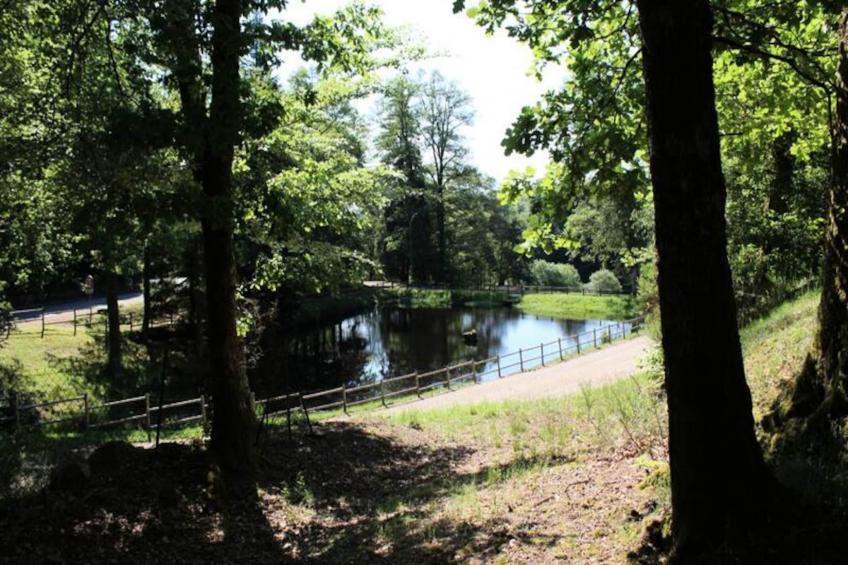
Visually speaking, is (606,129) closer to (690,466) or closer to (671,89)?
(671,89)

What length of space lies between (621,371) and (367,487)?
13605 millimetres

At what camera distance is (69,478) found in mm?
→ 7312

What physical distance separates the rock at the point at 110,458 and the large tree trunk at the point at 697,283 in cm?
696

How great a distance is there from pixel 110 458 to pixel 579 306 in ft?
155

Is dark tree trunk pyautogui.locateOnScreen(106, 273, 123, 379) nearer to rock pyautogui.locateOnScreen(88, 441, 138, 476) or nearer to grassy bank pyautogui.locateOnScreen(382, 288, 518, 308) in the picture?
rock pyautogui.locateOnScreen(88, 441, 138, 476)

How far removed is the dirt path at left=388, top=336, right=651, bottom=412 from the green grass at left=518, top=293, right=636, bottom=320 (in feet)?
74.8

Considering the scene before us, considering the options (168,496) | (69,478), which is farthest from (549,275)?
(69,478)

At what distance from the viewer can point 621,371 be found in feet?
68.3

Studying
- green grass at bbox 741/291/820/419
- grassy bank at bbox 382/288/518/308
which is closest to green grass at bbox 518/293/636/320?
grassy bank at bbox 382/288/518/308

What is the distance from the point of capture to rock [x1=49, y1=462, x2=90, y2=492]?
721 centimetres

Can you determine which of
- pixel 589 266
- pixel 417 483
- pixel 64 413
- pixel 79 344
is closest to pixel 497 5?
pixel 417 483

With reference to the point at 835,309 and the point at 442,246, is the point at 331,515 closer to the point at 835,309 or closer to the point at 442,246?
the point at 835,309

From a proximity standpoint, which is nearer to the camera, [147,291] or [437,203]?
[147,291]

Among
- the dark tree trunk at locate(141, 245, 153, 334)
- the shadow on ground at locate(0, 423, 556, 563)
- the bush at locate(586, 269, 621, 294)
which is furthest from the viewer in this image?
the bush at locate(586, 269, 621, 294)
